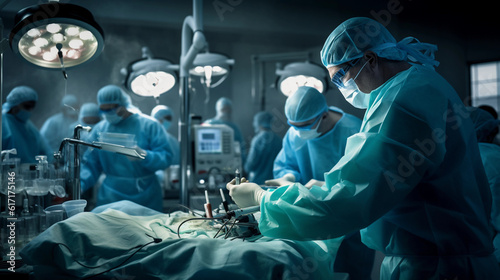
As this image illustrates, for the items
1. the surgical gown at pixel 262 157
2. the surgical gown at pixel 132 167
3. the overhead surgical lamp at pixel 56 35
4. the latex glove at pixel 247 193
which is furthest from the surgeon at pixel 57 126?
the latex glove at pixel 247 193

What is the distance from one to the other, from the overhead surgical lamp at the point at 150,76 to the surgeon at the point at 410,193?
7.24 ft

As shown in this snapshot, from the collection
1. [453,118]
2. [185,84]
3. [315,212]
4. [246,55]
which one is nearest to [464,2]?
[246,55]

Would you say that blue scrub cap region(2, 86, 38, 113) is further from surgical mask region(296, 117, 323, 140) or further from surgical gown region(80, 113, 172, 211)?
surgical mask region(296, 117, 323, 140)

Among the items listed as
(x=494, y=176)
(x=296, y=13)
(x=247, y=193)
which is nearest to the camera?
(x=247, y=193)

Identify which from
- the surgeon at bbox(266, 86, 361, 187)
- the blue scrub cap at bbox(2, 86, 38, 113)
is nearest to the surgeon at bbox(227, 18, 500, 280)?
the surgeon at bbox(266, 86, 361, 187)

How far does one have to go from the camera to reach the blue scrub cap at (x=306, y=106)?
2.50 m

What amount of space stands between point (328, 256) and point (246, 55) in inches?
193

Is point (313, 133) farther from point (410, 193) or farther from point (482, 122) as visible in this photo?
point (410, 193)

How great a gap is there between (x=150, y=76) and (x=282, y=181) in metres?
1.58

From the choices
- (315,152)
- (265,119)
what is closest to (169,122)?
(265,119)

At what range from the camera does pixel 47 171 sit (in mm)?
1717

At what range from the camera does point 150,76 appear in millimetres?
3182

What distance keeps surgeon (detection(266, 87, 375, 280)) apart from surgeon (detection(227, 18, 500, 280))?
1.13 metres

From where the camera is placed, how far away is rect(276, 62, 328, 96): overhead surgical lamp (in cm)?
374
